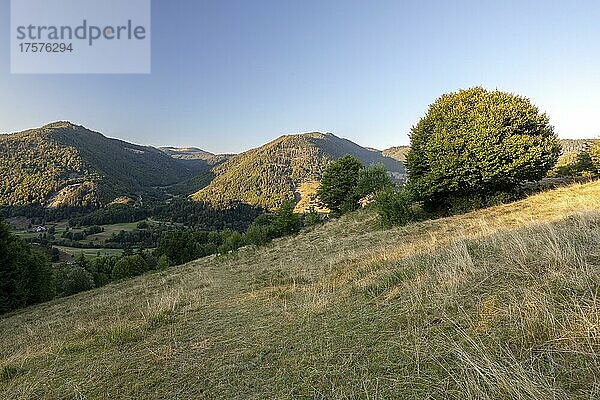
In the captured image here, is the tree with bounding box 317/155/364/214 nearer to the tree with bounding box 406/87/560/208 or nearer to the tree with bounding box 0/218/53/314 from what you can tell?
the tree with bounding box 406/87/560/208

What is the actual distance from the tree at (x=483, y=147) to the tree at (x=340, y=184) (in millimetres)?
19256

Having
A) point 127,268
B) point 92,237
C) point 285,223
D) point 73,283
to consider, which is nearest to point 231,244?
point 285,223

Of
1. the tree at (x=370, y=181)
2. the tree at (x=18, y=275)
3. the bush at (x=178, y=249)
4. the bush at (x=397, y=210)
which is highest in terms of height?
the tree at (x=370, y=181)

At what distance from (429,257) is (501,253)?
1.63m

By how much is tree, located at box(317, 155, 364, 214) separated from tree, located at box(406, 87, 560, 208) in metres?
19.3

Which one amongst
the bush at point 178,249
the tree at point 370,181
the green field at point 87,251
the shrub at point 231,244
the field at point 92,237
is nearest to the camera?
the shrub at point 231,244

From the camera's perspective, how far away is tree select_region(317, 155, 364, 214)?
41906 millimetres

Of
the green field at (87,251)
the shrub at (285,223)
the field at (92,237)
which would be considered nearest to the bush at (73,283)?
the shrub at (285,223)

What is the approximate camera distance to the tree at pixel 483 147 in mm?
18828

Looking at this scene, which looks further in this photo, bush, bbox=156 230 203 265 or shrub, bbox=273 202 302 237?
bush, bbox=156 230 203 265

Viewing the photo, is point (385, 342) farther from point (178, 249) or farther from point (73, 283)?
point (178, 249)

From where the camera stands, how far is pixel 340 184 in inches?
1662

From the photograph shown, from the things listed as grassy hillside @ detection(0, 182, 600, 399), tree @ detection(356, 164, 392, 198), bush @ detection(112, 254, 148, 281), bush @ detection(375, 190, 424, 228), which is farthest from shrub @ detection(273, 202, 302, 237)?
bush @ detection(112, 254, 148, 281)

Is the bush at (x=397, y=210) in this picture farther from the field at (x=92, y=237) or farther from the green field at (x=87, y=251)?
the green field at (x=87, y=251)
